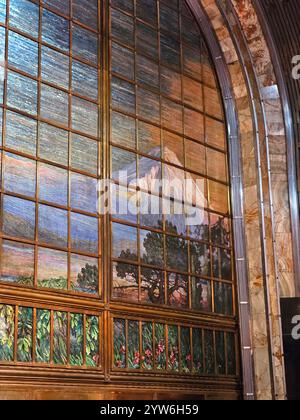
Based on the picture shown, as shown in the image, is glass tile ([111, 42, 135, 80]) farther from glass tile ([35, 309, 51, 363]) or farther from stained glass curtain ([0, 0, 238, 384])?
glass tile ([35, 309, 51, 363])

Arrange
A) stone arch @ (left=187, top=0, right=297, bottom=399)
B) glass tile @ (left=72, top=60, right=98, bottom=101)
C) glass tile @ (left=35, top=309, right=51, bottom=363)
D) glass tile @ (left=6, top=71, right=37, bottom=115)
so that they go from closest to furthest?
1. glass tile @ (left=35, top=309, right=51, bottom=363)
2. glass tile @ (left=6, top=71, right=37, bottom=115)
3. glass tile @ (left=72, top=60, right=98, bottom=101)
4. stone arch @ (left=187, top=0, right=297, bottom=399)

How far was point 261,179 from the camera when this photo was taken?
11.3 meters

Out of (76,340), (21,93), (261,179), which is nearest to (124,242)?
(76,340)

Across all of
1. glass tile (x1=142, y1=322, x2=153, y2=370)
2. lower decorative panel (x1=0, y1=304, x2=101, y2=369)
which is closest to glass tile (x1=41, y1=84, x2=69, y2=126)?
lower decorative panel (x1=0, y1=304, x2=101, y2=369)

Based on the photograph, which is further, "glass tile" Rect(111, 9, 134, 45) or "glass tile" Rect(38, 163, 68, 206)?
"glass tile" Rect(111, 9, 134, 45)

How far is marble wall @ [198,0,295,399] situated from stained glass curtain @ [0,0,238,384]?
35cm

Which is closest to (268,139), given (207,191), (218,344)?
(207,191)

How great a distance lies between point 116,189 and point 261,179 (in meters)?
2.73

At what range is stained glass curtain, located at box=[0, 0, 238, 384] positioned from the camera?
27.5 feet

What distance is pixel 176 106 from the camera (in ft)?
35.5

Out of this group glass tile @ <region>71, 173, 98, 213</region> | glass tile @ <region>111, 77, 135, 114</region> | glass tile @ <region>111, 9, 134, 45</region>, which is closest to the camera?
glass tile @ <region>71, 173, 98, 213</region>

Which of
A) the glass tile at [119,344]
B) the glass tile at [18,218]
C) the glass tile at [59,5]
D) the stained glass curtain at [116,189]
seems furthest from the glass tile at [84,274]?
the glass tile at [59,5]

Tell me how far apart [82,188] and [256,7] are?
14.5ft
